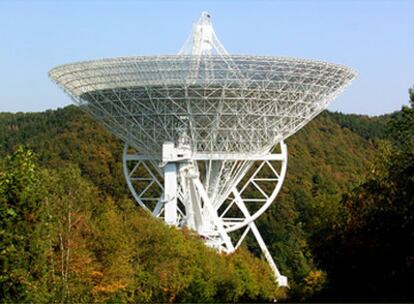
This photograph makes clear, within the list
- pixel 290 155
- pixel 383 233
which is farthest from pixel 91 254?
pixel 290 155

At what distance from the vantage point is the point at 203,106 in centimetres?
4512

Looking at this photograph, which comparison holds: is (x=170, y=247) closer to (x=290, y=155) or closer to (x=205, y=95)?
(x=205, y=95)

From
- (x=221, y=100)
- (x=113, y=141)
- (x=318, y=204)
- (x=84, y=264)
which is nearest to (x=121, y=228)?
(x=84, y=264)

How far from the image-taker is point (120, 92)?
1762 inches

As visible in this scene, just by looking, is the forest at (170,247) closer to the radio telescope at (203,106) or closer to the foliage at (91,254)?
the foliage at (91,254)

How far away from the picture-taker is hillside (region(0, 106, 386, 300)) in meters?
89.2

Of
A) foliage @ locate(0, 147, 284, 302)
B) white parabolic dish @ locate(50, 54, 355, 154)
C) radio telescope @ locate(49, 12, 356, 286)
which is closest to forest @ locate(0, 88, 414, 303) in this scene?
foliage @ locate(0, 147, 284, 302)

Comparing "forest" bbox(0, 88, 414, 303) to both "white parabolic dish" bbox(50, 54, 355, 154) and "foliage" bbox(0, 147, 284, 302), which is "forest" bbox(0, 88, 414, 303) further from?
"white parabolic dish" bbox(50, 54, 355, 154)

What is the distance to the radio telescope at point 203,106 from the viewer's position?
1674 inches

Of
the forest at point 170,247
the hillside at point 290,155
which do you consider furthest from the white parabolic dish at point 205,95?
the hillside at point 290,155

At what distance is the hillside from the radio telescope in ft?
60.5

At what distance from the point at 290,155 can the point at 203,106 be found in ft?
214

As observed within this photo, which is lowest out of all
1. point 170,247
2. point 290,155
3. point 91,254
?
point 91,254

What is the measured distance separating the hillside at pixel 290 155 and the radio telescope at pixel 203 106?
18.4m
